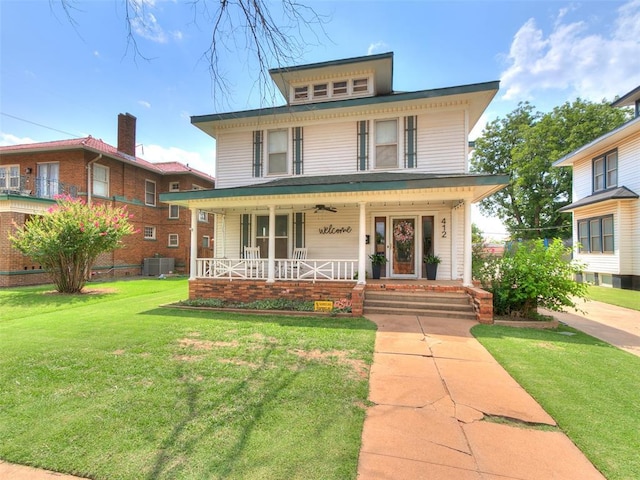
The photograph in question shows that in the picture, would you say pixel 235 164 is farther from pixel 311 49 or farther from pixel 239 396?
pixel 239 396

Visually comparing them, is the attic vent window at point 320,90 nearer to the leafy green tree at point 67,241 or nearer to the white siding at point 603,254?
the leafy green tree at point 67,241

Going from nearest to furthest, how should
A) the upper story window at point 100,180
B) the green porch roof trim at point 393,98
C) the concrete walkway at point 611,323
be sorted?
the concrete walkway at point 611,323
the green porch roof trim at point 393,98
the upper story window at point 100,180

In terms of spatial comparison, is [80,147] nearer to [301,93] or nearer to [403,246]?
[301,93]

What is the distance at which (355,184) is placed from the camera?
7.74 metres

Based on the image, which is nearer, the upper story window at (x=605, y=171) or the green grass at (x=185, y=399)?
the green grass at (x=185, y=399)

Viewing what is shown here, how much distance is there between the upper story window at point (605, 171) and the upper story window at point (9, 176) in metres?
29.9

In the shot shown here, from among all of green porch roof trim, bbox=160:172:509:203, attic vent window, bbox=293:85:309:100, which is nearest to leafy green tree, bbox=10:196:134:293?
green porch roof trim, bbox=160:172:509:203

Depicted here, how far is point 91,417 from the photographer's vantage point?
A: 2.75 metres

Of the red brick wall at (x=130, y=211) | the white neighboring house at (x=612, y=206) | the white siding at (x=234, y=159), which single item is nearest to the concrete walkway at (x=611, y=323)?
the white neighboring house at (x=612, y=206)

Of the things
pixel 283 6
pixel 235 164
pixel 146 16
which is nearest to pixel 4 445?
pixel 146 16

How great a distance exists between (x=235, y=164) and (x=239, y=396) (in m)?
9.47

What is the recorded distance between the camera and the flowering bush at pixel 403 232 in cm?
958

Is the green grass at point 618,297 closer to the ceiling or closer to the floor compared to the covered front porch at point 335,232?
closer to the floor

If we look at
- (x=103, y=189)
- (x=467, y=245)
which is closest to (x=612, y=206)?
(x=467, y=245)
